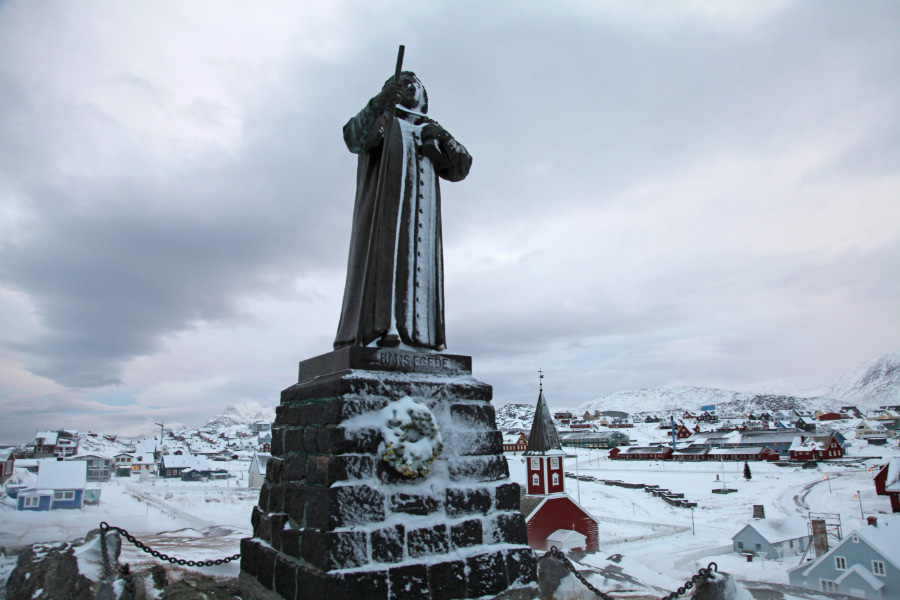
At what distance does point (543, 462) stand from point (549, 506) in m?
2.86

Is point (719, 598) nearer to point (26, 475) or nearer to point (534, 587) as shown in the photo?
point (534, 587)

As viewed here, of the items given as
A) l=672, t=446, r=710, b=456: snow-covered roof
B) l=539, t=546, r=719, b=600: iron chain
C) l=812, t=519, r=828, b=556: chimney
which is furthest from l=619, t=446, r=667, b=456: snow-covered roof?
l=539, t=546, r=719, b=600: iron chain

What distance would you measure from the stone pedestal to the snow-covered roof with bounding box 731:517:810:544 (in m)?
33.0

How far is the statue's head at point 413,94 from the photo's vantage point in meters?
5.84

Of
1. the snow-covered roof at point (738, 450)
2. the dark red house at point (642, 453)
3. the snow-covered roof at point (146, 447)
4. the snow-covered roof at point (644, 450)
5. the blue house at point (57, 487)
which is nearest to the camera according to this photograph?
the blue house at point (57, 487)

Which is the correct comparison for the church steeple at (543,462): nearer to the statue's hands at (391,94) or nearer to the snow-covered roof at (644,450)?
the statue's hands at (391,94)

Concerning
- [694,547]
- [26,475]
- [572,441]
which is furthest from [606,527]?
[572,441]

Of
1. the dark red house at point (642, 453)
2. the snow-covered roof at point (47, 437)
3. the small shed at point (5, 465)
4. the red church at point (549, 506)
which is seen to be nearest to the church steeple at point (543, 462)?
the red church at point (549, 506)

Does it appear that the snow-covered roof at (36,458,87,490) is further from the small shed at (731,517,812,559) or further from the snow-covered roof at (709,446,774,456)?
the snow-covered roof at (709,446,774,456)

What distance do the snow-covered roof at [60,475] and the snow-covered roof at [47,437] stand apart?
42.7 m

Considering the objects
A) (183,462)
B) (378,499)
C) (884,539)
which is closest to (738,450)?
(884,539)

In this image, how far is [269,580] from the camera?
4.45 m

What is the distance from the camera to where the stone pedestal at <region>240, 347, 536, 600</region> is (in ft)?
12.7

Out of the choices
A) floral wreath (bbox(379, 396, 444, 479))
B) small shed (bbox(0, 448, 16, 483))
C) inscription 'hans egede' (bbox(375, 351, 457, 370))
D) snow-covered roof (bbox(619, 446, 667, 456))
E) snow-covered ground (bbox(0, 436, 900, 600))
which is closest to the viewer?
floral wreath (bbox(379, 396, 444, 479))
